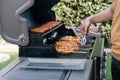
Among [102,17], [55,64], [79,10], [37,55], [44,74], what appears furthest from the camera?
[79,10]

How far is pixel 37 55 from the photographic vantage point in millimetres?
1791

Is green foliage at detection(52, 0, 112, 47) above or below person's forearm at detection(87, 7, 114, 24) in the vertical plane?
below

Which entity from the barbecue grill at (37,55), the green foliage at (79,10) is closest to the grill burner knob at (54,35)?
the barbecue grill at (37,55)

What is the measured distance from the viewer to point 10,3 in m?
1.70

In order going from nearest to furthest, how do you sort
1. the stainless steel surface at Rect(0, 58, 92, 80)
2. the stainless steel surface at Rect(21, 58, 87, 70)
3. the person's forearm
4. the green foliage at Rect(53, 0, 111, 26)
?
the stainless steel surface at Rect(0, 58, 92, 80) < the stainless steel surface at Rect(21, 58, 87, 70) < the person's forearm < the green foliage at Rect(53, 0, 111, 26)

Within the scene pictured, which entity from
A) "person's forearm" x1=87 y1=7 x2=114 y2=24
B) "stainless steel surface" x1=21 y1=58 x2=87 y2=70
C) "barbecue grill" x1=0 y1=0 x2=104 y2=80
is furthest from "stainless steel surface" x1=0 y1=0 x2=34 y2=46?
"person's forearm" x1=87 y1=7 x2=114 y2=24

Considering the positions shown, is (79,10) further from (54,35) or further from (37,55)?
(37,55)

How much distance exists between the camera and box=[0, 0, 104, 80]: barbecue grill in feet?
4.98

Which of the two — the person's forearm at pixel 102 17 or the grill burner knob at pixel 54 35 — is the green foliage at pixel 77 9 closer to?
the grill burner knob at pixel 54 35

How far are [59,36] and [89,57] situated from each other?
51 centimetres

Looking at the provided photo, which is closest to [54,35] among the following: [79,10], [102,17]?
[102,17]

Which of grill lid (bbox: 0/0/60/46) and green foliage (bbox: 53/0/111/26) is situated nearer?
grill lid (bbox: 0/0/60/46)

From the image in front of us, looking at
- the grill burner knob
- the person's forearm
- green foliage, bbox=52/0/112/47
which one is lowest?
green foliage, bbox=52/0/112/47

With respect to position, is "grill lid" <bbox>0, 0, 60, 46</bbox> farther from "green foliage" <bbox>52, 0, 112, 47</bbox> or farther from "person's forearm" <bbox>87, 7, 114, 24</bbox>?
"green foliage" <bbox>52, 0, 112, 47</bbox>
